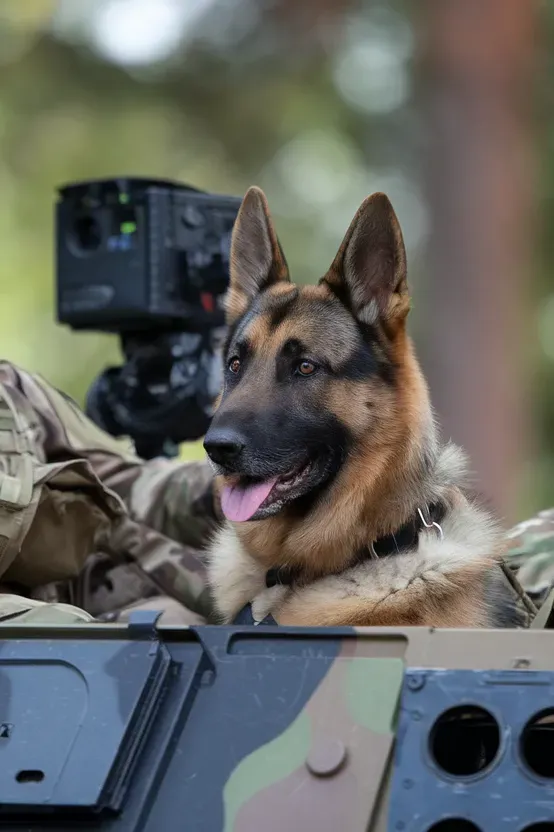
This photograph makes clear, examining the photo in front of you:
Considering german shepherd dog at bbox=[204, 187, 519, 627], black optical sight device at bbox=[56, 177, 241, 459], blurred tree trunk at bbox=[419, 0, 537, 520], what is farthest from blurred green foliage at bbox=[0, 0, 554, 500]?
german shepherd dog at bbox=[204, 187, 519, 627]

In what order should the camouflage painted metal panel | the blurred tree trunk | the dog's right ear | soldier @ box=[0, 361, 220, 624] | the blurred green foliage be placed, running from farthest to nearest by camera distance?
the blurred green foliage → the blurred tree trunk → the dog's right ear → soldier @ box=[0, 361, 220, 624] → the camouflage painted metal panel

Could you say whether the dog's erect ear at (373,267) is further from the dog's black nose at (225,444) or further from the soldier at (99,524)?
the soldier at (99,524)

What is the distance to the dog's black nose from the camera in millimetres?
3928

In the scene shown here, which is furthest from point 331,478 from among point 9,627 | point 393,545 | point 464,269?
point 464,269

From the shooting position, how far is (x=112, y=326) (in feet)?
19.8

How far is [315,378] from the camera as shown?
4.19 metres

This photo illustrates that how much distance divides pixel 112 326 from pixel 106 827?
3546 millimetres

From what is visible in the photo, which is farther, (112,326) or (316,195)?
(316,195)

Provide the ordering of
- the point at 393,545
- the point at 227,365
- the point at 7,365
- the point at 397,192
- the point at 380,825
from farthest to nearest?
the point at 397,192
the point at 7,365
the point at 227,365
the point at 393,545
the point at 380,825

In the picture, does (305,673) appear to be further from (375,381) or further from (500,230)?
(500,230)

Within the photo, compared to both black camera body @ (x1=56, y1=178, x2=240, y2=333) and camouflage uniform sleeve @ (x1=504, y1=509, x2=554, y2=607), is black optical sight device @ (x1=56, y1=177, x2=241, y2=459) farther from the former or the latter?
camouflage uniform sleeve @ (x1=504, y1=509, x2=554, y2=607)

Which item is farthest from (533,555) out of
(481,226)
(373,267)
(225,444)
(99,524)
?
(481,226)

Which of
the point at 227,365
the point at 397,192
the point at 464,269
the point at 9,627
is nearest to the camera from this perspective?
the point at 9,627

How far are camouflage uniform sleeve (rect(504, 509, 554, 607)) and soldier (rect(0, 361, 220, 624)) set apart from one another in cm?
115
